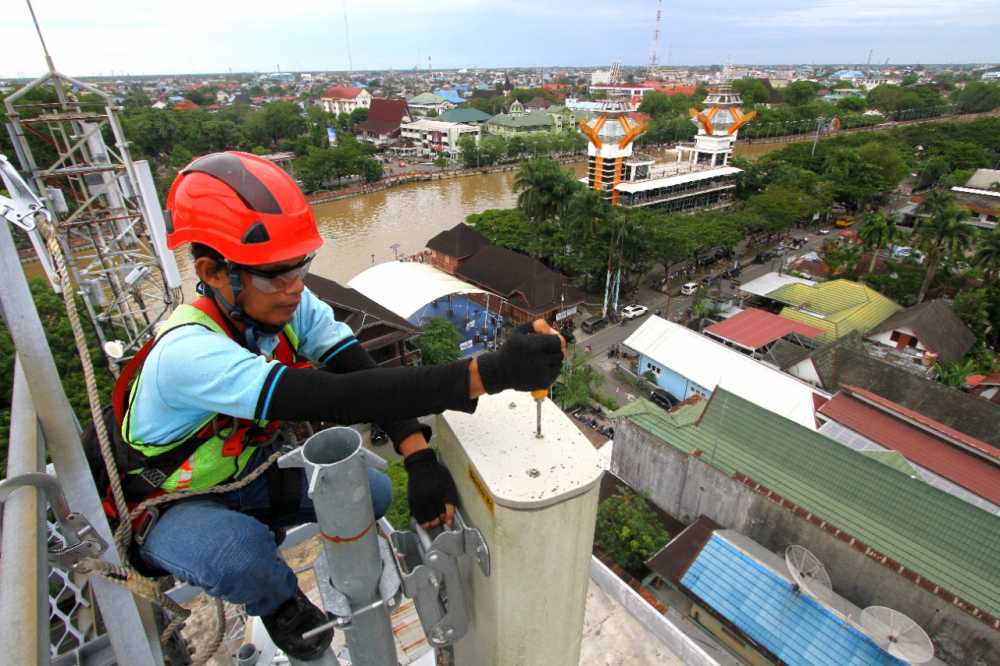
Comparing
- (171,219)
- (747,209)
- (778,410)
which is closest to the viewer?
(171,219)

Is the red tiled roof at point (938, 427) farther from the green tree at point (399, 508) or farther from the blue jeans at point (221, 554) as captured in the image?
the blue jeans at point (221, 554)

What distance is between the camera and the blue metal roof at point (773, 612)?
654 cm

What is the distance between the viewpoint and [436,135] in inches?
1863

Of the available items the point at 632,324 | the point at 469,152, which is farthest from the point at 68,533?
the point at 469,152

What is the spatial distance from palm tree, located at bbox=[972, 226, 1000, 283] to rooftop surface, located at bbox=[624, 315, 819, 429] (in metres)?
11.5

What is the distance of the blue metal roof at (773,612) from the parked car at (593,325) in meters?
11.0

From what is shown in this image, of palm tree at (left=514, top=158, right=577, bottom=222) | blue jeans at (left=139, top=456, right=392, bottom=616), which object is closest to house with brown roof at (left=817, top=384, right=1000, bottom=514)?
blue jeans at (left=139, top=456, right=392, bottom=616)

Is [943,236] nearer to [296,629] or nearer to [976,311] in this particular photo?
[976,311]

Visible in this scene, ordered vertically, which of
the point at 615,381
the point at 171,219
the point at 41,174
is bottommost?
the point at 615,381

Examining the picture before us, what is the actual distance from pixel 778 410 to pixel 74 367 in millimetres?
14644

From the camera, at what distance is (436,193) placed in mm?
36625

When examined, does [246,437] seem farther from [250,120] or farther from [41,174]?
[250,120]

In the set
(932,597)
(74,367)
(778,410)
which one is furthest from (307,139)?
(932,597)

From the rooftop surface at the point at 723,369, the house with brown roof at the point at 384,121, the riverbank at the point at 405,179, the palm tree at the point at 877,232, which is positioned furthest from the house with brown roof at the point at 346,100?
the rooftop surface at the point at 723,369
